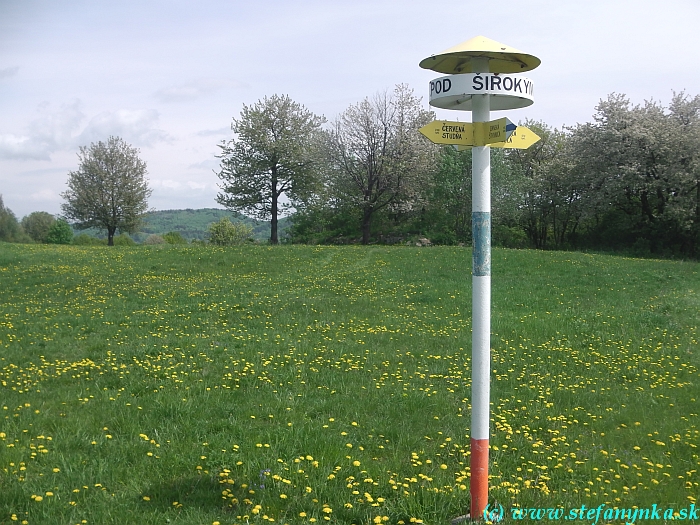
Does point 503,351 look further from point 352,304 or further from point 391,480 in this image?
point 391,480

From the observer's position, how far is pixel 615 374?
969 centimetres

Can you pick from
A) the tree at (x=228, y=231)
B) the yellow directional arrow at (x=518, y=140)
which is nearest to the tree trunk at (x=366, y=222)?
the tree at (x=228, y=231)

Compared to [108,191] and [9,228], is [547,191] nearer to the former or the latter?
[108,191]

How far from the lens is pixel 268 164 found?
45031 millimetres

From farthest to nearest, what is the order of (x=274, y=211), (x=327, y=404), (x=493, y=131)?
1. (x=274, y=211)
2. (x=327, y=404)
3. (x=493, y=131)

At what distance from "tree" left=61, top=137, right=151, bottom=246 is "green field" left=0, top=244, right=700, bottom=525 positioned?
1478 inches

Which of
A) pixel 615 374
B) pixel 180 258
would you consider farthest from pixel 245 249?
pixel 615 374

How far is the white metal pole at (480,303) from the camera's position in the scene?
4707 mm

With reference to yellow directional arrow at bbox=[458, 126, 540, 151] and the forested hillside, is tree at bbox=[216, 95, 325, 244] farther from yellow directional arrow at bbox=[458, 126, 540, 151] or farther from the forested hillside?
yellow directional arrow at bbox=[458, 126, 540, 151]

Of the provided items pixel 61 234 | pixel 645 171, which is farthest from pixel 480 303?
pixel 61 234

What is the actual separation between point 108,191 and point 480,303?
53.9 meters

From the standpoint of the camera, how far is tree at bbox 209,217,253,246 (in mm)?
55531

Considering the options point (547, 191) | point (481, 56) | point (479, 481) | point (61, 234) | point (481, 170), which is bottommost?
point (479, 481)

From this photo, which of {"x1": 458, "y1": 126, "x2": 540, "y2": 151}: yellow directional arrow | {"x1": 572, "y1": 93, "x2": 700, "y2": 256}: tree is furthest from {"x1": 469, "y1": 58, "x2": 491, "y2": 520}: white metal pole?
{"x1": 572, "y1": 93, "x2": 700, "y2": 256}: tree
